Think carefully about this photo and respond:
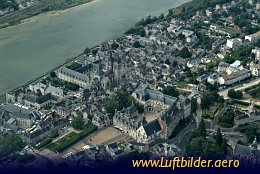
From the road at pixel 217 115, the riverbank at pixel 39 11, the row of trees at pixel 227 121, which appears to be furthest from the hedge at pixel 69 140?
the riverbank at pixel 39 11

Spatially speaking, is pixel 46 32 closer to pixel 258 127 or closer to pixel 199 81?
pixel 199 81

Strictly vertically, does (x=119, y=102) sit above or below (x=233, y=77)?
above

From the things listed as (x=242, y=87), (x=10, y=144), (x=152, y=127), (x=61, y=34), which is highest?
(x=61, y=34)

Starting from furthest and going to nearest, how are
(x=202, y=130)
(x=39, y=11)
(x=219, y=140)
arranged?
(x=39, y=11) < (x=202, y=130) < (x=219, y=140)

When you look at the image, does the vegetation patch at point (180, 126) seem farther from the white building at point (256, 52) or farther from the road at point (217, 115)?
the white building at point (256, 52)

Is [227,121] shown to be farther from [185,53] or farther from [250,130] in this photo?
[185,53]

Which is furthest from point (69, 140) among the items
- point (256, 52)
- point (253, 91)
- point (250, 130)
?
point (256, 52)

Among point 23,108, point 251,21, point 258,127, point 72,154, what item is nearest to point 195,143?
point 258,127
